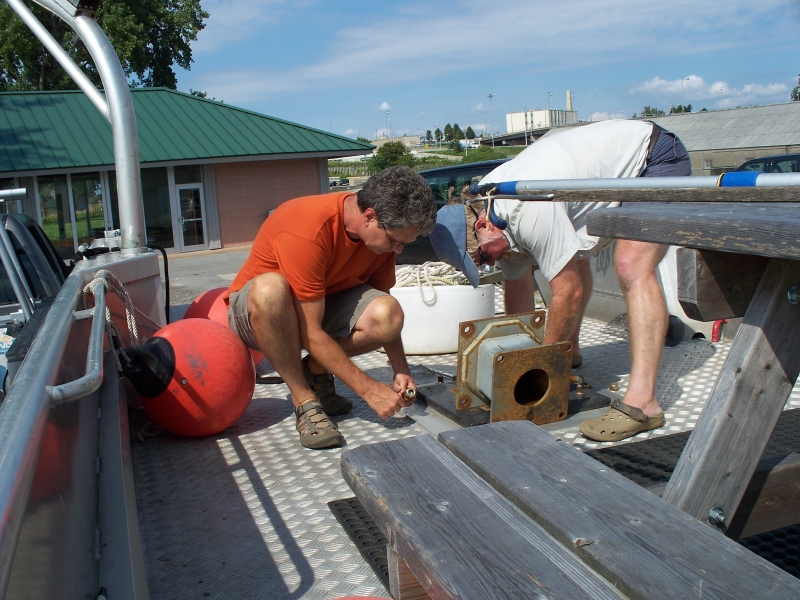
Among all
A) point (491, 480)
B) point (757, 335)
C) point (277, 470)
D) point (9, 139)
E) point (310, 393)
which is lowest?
point (277, 470)

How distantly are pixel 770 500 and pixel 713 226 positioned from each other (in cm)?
95

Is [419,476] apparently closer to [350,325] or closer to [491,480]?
[491,480]

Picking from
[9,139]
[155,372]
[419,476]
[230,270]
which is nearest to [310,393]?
[155,372]

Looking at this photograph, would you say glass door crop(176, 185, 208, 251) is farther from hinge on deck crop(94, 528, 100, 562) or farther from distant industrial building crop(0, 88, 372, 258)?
hinge on deck crop(94, 528, 100, 562)

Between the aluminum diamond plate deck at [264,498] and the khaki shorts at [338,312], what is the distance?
48 centimetres

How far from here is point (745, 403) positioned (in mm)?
1574

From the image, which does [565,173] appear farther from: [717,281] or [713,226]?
[713,226]

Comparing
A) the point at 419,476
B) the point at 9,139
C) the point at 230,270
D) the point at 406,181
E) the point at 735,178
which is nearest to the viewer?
the point at 735,178

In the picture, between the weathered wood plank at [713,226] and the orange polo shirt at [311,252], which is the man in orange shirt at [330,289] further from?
the weathered wood plank at [713,226]

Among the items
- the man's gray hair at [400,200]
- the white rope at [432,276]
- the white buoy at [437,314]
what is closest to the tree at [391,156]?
the white rope at [432,276]

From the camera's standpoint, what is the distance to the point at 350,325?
3.67 m

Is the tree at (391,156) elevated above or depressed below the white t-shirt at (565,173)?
above

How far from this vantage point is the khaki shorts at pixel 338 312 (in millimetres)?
3664

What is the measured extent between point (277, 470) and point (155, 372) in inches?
28.6
